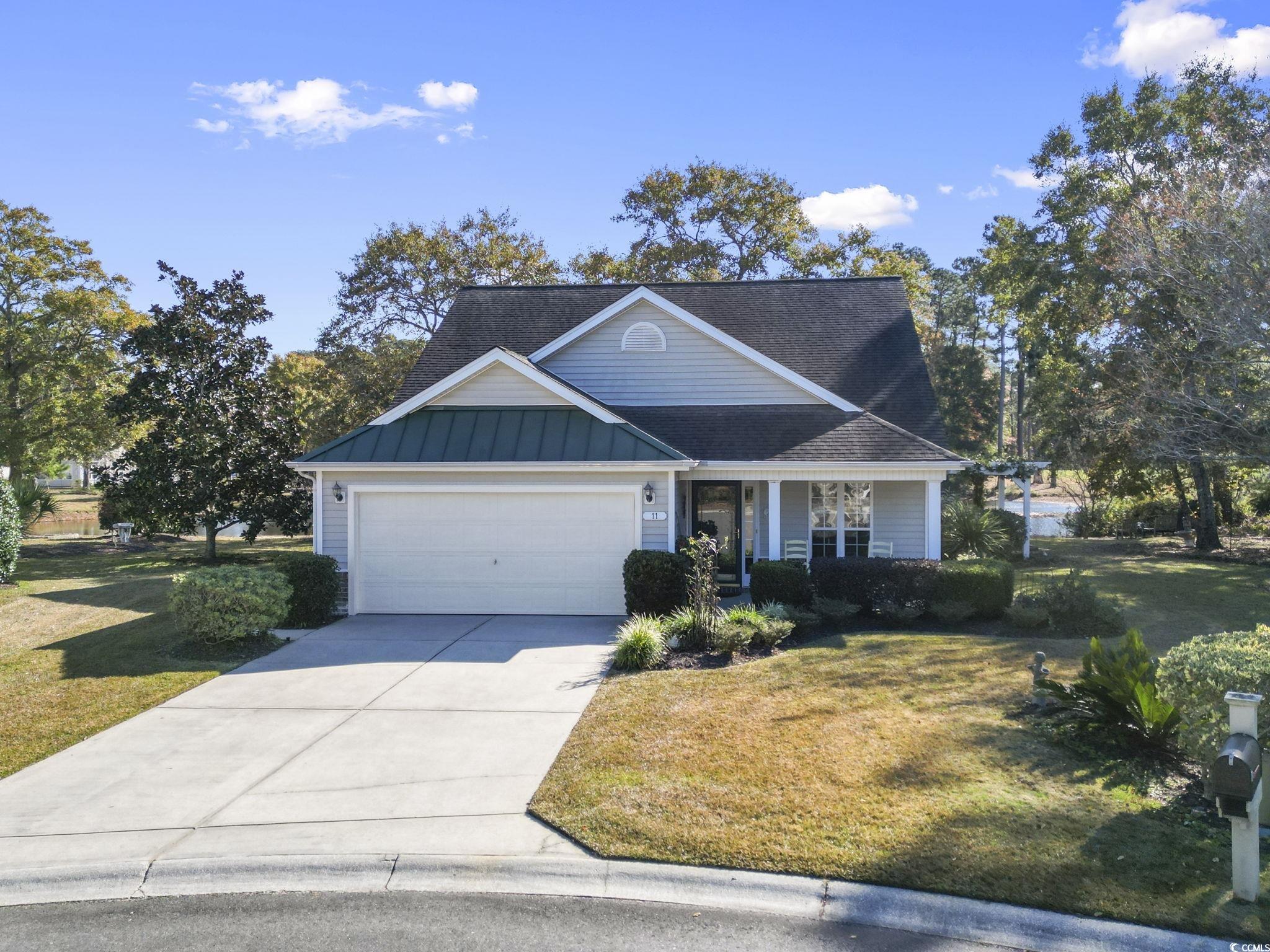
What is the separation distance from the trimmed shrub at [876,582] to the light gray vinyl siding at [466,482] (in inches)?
106

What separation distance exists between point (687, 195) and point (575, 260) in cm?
523

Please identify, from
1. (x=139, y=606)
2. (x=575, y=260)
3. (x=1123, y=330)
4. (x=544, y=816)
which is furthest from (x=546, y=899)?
(x=575, y=260)

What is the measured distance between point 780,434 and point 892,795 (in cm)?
985

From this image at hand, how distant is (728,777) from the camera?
21.8 feet

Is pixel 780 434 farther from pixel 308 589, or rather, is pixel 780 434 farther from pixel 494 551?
pixel 308 589

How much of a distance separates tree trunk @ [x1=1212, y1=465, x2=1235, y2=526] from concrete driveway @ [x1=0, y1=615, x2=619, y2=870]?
68.6ft

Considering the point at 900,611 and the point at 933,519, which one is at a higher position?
the point at 933,519

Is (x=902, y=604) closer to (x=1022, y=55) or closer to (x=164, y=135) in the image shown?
(x=1022, y=55)

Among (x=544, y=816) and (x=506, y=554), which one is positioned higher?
(x=506, y=554)

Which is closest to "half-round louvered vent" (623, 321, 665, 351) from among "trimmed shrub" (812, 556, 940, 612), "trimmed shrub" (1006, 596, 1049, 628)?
"trimmed shrub" (812, 556, 940, 612)

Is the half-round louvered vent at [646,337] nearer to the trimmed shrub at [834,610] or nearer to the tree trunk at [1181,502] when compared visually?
the trimmed shrub at [834,610]

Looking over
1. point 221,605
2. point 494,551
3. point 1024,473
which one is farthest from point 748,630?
point 1024,473

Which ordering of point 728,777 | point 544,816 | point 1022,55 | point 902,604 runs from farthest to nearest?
point 1022,55 → point 902,604 → point 728,777 → point 544,816

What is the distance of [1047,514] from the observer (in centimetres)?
3612
